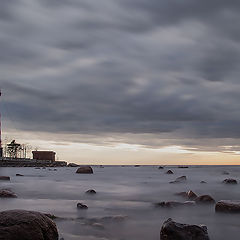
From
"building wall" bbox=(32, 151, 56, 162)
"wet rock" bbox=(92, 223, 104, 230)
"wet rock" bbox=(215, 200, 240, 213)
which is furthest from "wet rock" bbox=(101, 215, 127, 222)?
"building wall" bbox=(32, 151, 56, 162)

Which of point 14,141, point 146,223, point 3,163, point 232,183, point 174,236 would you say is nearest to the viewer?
point 174,236

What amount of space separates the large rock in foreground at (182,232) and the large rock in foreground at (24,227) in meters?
2.53

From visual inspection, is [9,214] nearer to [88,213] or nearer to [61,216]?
[61,216]

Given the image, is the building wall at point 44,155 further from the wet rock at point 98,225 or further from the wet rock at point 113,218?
the wet rock at point 98,225

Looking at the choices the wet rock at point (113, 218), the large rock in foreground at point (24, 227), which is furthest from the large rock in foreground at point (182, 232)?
the wet rock at point (113, 218)

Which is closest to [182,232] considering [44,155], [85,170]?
[85,170]

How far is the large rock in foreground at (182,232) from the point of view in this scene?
816 centimetres

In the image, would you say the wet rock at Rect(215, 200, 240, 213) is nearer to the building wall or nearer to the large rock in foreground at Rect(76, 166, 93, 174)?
the large rock in foreground at Rect(76, 166, 93, 174)

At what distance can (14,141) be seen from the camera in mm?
159750

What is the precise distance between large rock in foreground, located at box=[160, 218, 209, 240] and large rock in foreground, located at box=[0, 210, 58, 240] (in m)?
2.53

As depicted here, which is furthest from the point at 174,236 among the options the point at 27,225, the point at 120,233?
the point at 27,225

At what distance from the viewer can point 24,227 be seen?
7473mm

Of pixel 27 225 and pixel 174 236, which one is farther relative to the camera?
pixel 174 236

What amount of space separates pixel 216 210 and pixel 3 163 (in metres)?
106
